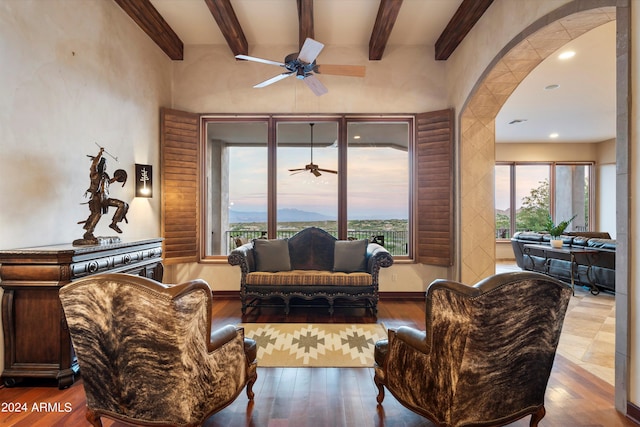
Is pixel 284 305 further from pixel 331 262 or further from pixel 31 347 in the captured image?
pixel 31 347

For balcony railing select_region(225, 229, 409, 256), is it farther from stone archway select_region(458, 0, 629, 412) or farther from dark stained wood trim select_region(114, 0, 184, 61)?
dark stained wood trim select_region(114, 0, 184, 61)

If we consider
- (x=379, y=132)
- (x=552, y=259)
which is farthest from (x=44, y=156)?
(x=552, y=259)

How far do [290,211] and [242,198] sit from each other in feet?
2.81

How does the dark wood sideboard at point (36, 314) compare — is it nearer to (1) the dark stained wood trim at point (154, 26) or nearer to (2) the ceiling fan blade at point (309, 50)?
(2) the ceiling fan blade at point (309, 50)

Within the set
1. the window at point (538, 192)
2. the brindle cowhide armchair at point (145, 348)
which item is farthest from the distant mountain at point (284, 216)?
the window at point (538, 192)

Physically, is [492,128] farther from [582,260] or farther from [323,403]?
[323,403]

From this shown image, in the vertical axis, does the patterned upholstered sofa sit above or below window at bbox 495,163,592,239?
below

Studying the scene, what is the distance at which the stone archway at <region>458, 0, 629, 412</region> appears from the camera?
209 cm

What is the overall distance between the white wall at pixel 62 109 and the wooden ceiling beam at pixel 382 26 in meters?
3.21

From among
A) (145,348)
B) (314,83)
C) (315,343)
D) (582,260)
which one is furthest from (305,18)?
(582,260)

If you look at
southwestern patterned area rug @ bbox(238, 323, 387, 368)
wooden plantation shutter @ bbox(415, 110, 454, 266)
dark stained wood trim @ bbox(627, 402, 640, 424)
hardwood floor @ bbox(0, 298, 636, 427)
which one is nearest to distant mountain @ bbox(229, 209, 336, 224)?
wooden plantation shutter @ bbox(415, 110, 454, 266)

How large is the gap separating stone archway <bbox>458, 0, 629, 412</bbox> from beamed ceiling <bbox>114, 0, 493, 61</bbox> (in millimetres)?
897

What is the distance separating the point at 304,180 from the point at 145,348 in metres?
4.05

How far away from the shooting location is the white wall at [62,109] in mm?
2445
